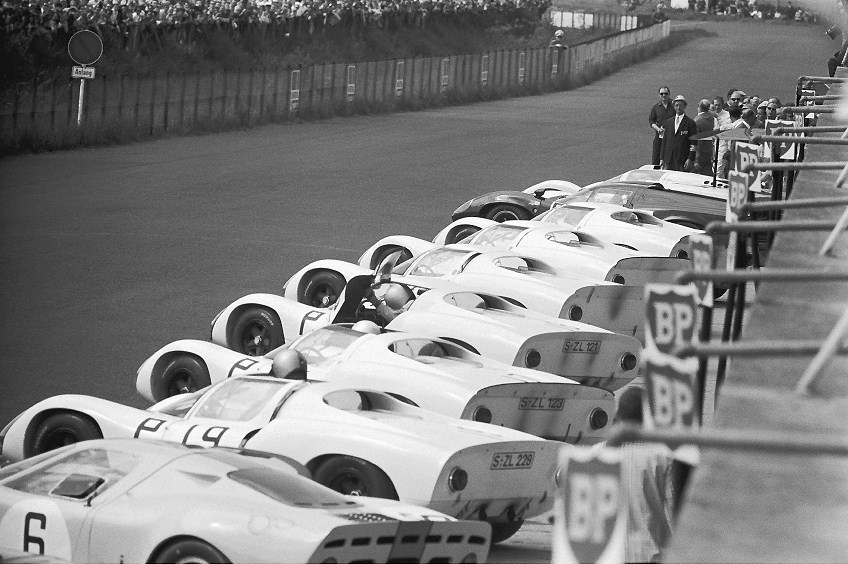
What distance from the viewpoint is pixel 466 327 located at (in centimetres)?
1280

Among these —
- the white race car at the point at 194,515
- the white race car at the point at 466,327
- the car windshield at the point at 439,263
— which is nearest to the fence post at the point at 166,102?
the car windshield at the point at 439,263

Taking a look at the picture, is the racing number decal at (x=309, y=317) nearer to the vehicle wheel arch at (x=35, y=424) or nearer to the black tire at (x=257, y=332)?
the black tire at (x=257, y=332)

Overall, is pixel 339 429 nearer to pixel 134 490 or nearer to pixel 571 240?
pixel 134 490

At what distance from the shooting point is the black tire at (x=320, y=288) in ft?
51.8

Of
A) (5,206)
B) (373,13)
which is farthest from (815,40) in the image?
(5,206)

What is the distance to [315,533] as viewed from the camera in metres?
6.96

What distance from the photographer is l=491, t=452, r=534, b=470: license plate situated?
8812mm

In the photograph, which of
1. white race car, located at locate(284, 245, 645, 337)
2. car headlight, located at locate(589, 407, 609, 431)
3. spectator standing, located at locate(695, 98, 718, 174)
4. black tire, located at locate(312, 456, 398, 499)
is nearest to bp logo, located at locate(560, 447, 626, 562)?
black tire, located at locate(312, 456, 398, 499)

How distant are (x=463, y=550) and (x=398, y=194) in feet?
71.0

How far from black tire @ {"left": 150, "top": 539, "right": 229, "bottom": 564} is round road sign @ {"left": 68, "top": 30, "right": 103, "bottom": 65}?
23949mm

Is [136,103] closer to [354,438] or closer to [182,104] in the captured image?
[182,104]

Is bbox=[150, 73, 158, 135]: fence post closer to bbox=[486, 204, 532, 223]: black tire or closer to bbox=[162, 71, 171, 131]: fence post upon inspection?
bbox=[162, 71, 171, 131]: fence post

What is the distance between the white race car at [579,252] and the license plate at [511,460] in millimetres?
6783

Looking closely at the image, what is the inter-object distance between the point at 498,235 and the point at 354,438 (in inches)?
347
